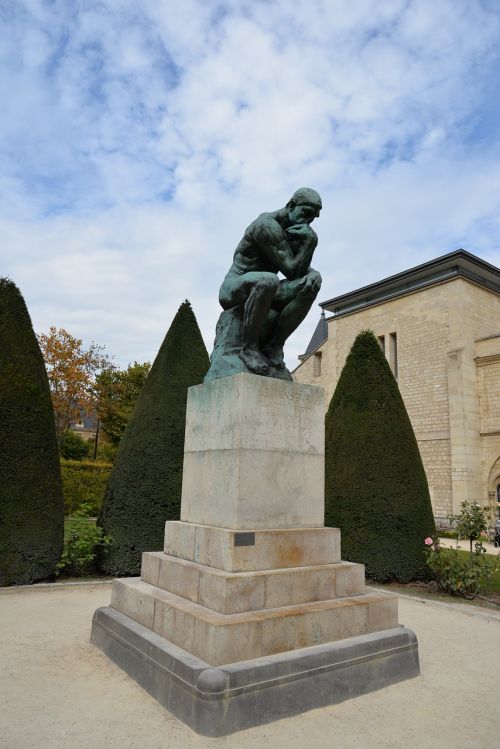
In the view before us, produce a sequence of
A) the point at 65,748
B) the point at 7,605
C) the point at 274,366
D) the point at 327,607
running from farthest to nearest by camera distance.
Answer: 1. the point at 7,605
2. the point at 274,366
3. the point at 327,607
4. the point at 65,748

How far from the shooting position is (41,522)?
8.02 meters

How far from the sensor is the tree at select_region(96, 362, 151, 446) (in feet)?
108

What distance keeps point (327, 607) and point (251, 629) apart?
2.54 ft

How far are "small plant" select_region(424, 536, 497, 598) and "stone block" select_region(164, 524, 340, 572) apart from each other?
14.8 feet

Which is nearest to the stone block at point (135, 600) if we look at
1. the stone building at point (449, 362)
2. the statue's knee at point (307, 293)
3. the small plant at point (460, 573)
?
the statue's knee at point (307, 293)

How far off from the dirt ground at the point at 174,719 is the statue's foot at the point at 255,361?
2688 mm

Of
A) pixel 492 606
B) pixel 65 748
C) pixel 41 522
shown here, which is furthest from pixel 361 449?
pixel 65 748

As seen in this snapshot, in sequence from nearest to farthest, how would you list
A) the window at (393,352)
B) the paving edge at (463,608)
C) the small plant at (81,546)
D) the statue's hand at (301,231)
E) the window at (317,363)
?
the statue's hand at (301,231), the paving edge at (463,608), the small plant at (81,546), the window at (393,352), the window at (317,363)

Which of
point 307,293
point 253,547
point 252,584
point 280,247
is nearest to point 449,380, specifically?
point 307,293

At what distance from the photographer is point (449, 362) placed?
21719 mm

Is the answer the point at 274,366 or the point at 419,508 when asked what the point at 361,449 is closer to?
the point at 419,508

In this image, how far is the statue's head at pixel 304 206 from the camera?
189 inches

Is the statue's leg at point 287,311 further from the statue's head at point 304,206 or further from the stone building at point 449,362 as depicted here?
the stone building at point 449,362

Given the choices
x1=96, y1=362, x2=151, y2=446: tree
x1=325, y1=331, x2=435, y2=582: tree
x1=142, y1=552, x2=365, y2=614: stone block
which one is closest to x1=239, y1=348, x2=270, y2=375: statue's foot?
x1=142, y1=552, x2=365, y2=614: stone block
